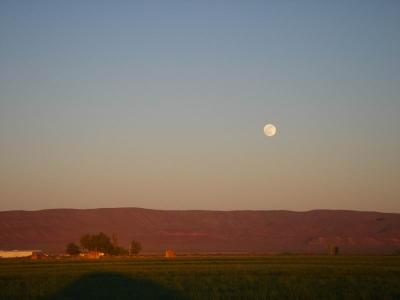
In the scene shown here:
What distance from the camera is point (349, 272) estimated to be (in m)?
49.4

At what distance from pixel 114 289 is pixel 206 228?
440 feet

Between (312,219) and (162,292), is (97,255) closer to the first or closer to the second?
(162,292)

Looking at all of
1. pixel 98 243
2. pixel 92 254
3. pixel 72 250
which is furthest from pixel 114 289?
pixel 72 250

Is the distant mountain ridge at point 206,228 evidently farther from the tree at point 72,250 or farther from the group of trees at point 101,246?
the tree at point 72,250

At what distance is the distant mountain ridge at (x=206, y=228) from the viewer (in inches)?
5925

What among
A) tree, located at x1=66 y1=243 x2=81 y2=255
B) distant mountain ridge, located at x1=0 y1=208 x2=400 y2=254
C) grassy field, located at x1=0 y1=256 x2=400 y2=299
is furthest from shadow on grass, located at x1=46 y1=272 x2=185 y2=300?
distant mountain ridge, located at x1=0 y1=208 x2=400 y2=254

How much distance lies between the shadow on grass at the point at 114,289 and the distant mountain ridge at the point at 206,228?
9869 cm

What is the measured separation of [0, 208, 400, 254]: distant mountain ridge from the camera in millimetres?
150500

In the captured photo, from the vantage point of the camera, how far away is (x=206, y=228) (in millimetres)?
172750

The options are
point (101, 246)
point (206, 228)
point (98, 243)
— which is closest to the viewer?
point (101, 246)

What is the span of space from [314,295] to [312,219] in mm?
141307

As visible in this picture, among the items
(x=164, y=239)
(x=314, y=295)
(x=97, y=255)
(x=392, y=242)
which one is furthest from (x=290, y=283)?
(x=164, y=239)

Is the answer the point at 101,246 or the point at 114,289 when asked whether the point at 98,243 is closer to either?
the point at 101,246

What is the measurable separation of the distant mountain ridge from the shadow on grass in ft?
324
